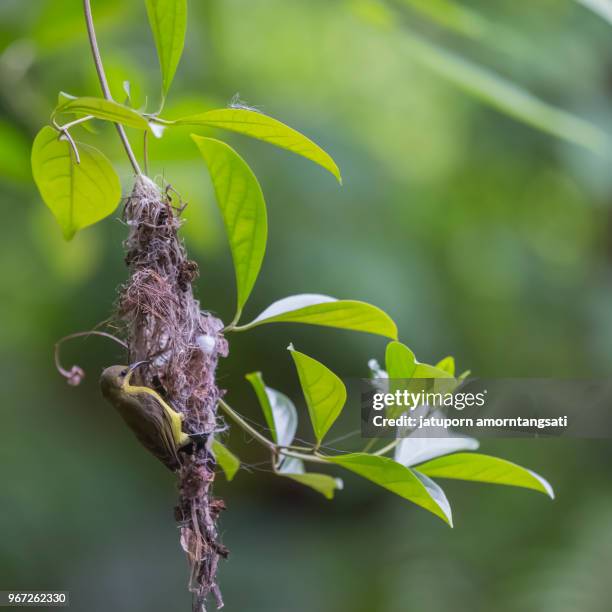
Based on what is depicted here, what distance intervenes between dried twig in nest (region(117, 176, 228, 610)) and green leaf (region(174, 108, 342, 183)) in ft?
0.34

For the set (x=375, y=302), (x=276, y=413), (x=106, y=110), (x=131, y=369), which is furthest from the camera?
(x=375, y=302)

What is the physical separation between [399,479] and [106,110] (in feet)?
0.88

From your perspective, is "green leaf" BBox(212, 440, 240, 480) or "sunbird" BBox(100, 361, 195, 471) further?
"green leaf" BBox(212, 440, 240, 480)

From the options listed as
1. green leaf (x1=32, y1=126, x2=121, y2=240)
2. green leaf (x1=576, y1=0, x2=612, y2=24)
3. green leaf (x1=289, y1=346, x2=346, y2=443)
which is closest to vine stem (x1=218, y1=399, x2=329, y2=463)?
green leaf (x1=289, y1=346, x2=346, y2=443)

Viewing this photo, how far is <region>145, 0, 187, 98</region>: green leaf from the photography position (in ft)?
1.59

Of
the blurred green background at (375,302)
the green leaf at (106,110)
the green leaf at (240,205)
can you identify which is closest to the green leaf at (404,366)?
the green leaf at (240,205)

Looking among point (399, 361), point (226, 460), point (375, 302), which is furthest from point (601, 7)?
point (375, 302)

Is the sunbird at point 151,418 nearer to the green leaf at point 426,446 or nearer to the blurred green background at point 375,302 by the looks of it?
the green leaf at point 426,446

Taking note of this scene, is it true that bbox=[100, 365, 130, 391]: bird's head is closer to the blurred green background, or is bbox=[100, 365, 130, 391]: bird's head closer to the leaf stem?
the leaf stem

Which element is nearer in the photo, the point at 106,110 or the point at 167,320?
the point at 106,110

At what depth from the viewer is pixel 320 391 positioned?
0.52 m

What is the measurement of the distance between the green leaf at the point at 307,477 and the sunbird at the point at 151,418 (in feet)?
0.31

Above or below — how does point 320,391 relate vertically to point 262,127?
below

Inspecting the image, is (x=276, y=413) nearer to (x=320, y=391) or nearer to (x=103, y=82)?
(x=320, y=391)
